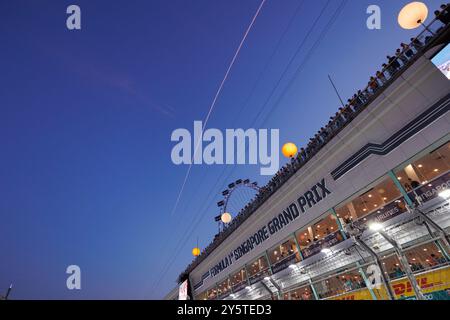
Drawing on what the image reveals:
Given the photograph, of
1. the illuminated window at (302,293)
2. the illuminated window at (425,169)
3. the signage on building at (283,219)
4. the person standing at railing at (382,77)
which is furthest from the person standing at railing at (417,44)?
the illuminated window at (302,293)

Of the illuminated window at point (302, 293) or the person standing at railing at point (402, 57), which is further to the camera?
the illuminated window at point (302, 293)

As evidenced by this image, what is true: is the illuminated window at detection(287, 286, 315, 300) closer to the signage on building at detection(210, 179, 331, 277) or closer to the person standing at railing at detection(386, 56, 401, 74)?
the signage on building at detection(210, 179, 331, 277)

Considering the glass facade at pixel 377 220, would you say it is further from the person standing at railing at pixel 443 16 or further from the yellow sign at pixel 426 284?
the person standing at railing at pixel 443 16

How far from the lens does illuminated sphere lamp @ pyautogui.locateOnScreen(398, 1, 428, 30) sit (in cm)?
751

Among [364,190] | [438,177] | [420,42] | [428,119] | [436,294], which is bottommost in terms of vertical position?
[436,294]

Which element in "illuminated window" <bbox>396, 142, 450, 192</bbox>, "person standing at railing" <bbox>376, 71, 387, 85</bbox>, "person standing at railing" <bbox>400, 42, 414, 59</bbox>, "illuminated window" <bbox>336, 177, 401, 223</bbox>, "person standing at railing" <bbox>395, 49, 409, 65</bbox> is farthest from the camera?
"person standing at railing" <bbox>376, 71, 387, 85</bbox>

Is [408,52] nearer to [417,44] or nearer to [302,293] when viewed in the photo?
[417,44]

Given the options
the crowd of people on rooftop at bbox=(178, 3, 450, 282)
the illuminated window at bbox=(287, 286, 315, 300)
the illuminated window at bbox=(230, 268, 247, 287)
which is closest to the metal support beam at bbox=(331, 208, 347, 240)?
the crowd of people on rooftop at bbox=(178, 3, 450, 282)

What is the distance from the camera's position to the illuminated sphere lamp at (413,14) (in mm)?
7508

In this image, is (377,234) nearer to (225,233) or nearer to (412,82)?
(412,82)

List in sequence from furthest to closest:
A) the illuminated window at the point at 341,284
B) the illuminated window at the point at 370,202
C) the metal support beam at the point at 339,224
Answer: the metal support beam at the point at 339,224
the illuminated window at the point at 341,284
the illuminated window at the point at 370,202

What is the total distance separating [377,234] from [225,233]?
1617 centimetres
